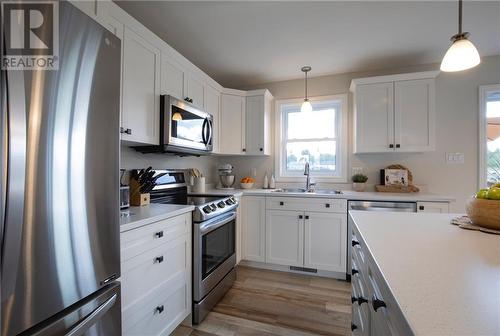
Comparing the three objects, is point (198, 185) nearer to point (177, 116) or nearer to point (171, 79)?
point (177, 116)

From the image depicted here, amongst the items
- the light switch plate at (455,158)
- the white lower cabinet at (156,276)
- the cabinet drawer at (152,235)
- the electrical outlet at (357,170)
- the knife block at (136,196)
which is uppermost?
the light switch plate at (455,158)

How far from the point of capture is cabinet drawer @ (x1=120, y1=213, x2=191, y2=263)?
46.1 inches

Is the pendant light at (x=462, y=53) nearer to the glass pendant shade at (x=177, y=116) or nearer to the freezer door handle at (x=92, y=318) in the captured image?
the glass pendant shade at (x=177, y=116)

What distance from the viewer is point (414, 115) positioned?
2.53m

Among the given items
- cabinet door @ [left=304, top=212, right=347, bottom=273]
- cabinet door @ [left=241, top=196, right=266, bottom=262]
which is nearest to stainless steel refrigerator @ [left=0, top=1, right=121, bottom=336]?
cabinet door @ [left=241, top=196, right=266, bottom=262]

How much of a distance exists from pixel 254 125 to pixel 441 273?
265cm

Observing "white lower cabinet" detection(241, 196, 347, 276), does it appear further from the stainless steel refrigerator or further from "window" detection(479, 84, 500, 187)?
the stainless steel refrigerator

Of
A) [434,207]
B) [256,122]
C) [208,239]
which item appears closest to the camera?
[208,239]

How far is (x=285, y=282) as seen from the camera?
7.88 ft

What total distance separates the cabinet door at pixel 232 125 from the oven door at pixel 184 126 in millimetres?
477

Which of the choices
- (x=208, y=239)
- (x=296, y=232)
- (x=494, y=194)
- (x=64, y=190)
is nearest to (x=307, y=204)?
(x=296, y=232)

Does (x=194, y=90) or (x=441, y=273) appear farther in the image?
(x=194, y=90)

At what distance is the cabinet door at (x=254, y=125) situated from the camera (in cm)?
304

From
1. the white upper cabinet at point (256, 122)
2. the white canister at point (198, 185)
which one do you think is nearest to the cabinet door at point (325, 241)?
the white upper cabinet at point (256, 122)
